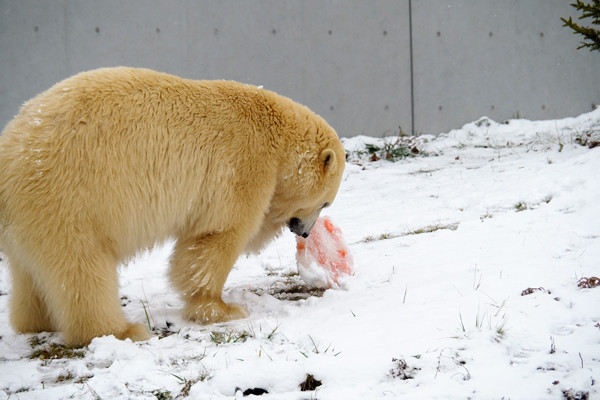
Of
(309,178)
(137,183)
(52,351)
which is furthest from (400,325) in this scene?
(52,351)

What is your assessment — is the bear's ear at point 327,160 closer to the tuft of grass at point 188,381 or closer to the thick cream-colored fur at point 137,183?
the thick cream-colored fur at point 137,183

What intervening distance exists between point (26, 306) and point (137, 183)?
3.44 ft

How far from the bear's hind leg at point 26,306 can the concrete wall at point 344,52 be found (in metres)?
5.29

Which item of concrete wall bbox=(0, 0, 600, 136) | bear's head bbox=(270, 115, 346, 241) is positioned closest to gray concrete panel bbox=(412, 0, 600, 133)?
concrete wall bbox=(0, 0, 600, 136)

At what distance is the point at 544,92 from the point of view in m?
10.1

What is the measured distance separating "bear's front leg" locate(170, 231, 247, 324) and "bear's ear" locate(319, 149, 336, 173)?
31.5 inches

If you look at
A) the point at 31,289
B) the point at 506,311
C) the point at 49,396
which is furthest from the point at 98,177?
the point at 506,311

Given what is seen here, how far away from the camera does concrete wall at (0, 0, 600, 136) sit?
8016mm

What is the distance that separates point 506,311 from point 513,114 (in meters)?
8.02

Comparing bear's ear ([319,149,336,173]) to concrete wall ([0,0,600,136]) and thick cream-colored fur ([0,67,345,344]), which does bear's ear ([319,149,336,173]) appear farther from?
concrete wall ([0,0,600,136])

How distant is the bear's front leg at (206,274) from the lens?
11.1 feet

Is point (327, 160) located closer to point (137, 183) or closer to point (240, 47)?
point (137, 183)

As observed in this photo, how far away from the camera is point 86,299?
9.50ft

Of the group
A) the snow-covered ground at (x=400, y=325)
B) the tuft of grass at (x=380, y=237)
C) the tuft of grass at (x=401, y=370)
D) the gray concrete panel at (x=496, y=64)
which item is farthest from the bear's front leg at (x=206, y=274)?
the gray concrete panel at (x=496, y=64)
